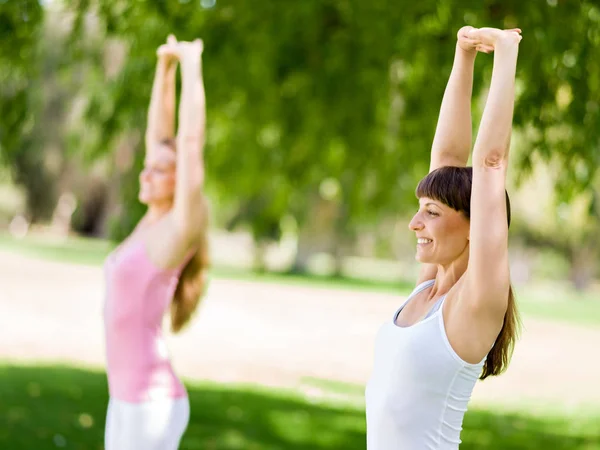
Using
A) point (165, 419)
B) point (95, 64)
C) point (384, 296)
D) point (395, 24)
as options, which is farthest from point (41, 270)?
point (165, 419)

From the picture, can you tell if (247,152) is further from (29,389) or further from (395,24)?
(29,389)

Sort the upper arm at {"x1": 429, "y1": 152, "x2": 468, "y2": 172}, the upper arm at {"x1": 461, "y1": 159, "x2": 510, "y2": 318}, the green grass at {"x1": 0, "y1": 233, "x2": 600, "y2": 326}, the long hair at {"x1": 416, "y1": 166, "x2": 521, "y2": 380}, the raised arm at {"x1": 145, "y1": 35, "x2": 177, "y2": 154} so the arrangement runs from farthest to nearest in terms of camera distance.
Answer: the green grass at {"x1": 0, "y1": 233, "x2": 600, "y2": 326}, the raised arm at {"x1": 145, "y1": 35, "x2": 177, "y2": 154}, the upper arm at {"x1": 429, "y1": 152, "x2": 468, "y2": 172}, the long hair at {"x1": 416, "y1": 166, "x2": 521, "y2": 380}, the upper arm at {"x1": 461, "y1": 159, "x2": 510, "y2": 318}

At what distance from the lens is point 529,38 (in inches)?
215

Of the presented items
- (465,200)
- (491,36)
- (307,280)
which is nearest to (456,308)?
(465,200)

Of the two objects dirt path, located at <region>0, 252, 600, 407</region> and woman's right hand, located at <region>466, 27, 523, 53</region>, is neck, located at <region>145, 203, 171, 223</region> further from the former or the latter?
dirt path, located at <region>0, 252, 600, 407</region>

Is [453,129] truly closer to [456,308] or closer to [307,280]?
[456,308]

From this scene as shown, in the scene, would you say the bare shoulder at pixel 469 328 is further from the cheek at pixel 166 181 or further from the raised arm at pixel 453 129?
the cheek at pixel 166 181

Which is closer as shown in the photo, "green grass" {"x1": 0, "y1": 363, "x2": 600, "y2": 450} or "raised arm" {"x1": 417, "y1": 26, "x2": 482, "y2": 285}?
"raised arm" {"x1": 417, "y1": 26, "x2": 482, "y2": 285}

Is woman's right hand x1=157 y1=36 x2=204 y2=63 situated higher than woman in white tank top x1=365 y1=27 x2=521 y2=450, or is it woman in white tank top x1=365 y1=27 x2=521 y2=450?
woman's right hand x1=157 y1=36 x2=204 y2=63

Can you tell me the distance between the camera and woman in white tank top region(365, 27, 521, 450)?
2.22m

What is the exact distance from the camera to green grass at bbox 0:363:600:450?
727cm

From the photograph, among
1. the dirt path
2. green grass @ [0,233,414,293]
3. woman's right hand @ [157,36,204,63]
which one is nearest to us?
woman's right hand @ [157,36,204,63]

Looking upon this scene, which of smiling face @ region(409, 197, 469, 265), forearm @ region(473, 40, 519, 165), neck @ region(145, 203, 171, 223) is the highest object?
forearm @ region(473, 40, 519, 165)

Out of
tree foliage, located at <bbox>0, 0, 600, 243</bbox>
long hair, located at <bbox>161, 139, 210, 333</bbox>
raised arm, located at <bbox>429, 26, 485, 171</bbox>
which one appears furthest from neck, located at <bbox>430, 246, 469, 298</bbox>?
tree foliage, located at <bbox>0, 0, 600, 243</bbox>
